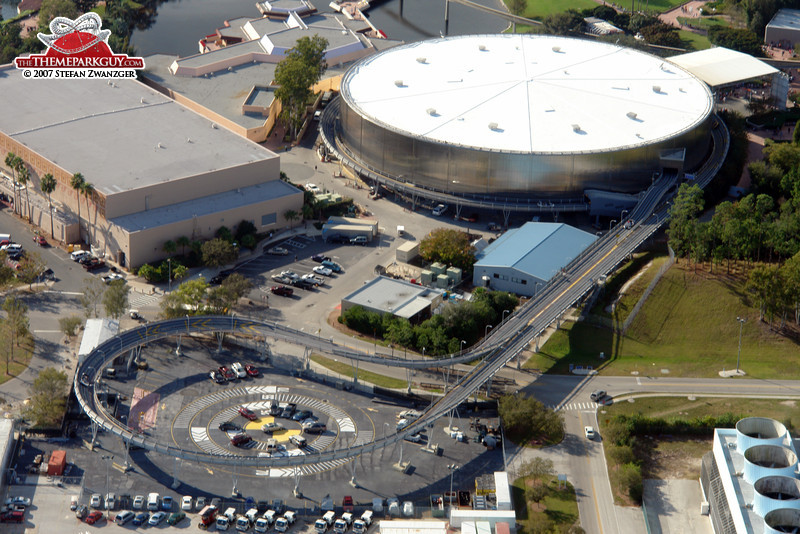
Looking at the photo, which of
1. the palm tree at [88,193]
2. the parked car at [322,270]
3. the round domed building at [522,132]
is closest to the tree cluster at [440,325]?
the parked car at [322,270]

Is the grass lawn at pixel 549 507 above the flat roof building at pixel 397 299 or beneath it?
beneath

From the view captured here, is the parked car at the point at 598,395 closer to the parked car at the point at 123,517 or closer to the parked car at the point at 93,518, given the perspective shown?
the parked car at the point at 123,517

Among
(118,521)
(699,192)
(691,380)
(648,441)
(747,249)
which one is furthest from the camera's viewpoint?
(699,192)

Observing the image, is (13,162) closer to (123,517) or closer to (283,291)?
(283,291)

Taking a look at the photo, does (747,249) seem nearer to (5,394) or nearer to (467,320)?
(467,320)

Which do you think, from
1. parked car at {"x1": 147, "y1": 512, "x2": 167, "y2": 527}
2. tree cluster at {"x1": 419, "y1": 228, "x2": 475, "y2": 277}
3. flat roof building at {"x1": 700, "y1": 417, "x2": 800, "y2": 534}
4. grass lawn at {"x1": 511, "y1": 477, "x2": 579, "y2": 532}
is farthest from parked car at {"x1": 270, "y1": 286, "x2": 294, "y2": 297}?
flat roof building at {"x1": 700, "y1": 417, "x2": 800, "y2": 534}

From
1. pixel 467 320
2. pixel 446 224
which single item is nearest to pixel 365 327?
pixel 467 320

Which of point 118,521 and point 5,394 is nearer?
point 118,521

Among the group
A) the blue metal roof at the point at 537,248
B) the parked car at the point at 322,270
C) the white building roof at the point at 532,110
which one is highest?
the white building roof at the point at 532,110
